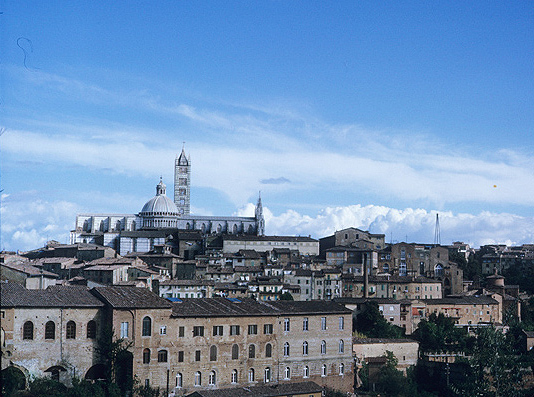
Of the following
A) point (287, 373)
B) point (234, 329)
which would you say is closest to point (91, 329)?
point (234, 329)

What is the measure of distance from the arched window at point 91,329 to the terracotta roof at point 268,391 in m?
5.62

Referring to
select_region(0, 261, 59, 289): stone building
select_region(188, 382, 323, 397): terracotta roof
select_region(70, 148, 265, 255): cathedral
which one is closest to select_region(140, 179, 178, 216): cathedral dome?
select_region(70, 148, 265, 255): cathedral

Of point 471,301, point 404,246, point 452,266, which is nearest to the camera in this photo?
point 471,301

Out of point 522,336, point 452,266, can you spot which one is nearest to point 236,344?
point 522,336

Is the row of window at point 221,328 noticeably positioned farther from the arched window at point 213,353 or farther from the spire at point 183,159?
the spire at point 183,159

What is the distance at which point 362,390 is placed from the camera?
42.8 meters

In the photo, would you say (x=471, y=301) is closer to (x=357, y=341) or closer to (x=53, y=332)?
(x=357, y=341)

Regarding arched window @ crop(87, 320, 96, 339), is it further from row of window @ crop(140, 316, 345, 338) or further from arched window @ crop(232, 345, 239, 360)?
arched window @ crop(232, 345, 239, 360)

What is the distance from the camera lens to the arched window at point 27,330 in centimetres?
3353

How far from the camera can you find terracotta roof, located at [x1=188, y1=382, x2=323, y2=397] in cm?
3550

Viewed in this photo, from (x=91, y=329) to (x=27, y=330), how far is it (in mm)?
3005

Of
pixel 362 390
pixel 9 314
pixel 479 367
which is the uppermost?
pixel 9 314

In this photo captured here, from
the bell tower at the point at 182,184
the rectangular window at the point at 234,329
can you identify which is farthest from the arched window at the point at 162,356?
the bell tower at the point at 182,184

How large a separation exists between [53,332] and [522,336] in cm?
3272
